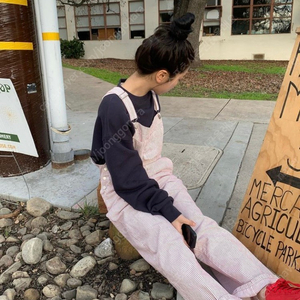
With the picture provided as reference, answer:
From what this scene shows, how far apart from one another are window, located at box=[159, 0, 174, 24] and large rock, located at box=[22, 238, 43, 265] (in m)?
18.4

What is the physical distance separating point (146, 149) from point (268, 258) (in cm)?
99

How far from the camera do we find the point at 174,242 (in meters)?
1.74

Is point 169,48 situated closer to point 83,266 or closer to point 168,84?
point 168,84

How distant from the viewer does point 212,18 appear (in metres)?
18.7

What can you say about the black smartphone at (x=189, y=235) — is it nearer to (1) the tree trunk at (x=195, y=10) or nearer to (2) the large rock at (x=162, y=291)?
(2) the large rock at (x=162, y=291)

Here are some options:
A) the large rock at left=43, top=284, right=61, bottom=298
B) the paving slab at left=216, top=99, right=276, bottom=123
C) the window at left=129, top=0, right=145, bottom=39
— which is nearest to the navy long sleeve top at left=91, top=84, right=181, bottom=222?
the large rock at left=43, top=284, right=61, bottom=298

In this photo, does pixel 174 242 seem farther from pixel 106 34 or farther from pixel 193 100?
pixel 106 34

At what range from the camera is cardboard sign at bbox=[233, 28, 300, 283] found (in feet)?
6.29

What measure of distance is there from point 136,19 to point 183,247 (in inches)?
788

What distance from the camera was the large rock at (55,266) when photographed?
87.8 inches

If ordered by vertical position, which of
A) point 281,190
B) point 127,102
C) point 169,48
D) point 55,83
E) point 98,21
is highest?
point 98,21

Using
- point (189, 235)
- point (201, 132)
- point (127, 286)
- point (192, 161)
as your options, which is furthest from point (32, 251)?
point (201, 132)

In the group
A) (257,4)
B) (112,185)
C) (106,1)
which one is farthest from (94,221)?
(106,1)

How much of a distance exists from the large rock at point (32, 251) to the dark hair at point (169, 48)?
4.66 feet
